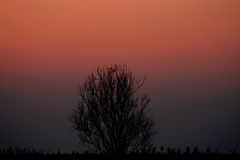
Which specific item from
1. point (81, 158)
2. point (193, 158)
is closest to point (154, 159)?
point (193, 158)

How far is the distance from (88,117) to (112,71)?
4499 millimetres

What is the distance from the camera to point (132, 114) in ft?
173

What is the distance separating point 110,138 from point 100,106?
2.89m

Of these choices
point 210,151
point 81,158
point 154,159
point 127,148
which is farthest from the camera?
point 127,148

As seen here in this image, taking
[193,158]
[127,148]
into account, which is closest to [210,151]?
[193,158]

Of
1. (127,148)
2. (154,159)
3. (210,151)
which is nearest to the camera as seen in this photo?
(154,159)

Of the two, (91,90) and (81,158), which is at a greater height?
(91,90)

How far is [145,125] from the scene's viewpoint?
53.1 m

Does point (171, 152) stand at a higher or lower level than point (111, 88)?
lower

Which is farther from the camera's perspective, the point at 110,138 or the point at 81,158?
the point at 110,138

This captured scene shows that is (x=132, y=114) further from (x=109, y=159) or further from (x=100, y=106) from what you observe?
(x=109, y=159)

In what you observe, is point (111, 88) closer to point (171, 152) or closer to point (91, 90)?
point (91, 90)

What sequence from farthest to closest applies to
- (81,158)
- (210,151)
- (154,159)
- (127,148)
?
1. (127,148)
2. (210,151)
3. (81,158)
4. (154,159)

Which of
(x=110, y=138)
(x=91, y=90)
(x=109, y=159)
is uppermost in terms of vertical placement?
(x=91, y=90)
